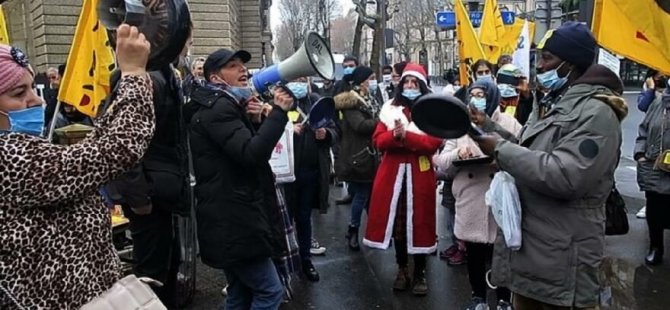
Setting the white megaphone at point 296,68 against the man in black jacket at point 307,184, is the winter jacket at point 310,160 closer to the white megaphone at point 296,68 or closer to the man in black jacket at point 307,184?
the man in black jacket at point 307,184

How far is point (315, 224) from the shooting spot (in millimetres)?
7844

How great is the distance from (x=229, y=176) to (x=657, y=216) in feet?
14.3

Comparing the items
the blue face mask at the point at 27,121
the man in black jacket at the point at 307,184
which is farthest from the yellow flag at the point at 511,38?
the blue face mask at the point at 27,121

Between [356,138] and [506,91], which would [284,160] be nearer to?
A: [356,138]

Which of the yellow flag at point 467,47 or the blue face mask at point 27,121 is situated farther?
the yellow flag at point 467,47

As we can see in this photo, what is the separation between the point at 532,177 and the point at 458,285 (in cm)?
285

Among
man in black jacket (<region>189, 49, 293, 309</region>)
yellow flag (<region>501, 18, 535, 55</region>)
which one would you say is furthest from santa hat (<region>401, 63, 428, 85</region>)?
yellow flag (<region>501, 18, 535, 55</region>)

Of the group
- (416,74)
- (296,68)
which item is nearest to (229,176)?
(296,68)

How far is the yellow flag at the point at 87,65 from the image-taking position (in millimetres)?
4332

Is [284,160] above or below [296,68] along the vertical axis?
below

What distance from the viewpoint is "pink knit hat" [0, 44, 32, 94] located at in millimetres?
1713

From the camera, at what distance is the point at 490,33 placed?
8.98 m

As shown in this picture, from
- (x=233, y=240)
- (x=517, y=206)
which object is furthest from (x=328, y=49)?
(x=517, y=206)

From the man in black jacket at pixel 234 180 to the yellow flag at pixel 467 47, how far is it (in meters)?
4.58
